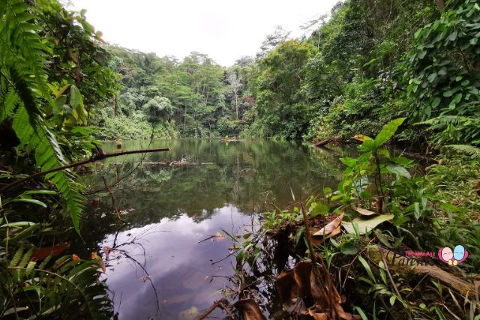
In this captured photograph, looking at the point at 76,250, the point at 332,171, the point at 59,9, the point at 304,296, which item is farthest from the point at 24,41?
the point at 332,171

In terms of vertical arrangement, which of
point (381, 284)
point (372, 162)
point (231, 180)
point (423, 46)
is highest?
point (423, 46)

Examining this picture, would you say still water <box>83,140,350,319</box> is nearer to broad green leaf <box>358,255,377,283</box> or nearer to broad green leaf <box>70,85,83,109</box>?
broad green leaf <box>358,255,377,283</box>

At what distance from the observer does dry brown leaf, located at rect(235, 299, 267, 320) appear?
986 mm

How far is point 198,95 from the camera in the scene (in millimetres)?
29938

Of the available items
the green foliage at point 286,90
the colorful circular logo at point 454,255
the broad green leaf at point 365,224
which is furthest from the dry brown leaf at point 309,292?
the green foliage at point 286,90

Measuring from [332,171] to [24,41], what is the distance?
401 centimetres

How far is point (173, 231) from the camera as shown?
81.8 inches

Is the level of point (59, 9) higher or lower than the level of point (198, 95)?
lower

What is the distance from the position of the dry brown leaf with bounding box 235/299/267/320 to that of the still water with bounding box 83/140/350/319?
26 centimetres

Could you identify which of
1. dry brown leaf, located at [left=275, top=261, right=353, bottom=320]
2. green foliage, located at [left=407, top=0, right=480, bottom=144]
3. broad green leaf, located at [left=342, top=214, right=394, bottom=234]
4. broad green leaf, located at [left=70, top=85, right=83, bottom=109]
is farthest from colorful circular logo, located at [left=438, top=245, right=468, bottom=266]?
green foliage, located at [left=407, top=0, right=480, bottom=144]

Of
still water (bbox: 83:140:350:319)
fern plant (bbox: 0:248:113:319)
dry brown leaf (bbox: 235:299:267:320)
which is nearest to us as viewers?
fern plant (bbox: 0:248:113:319)

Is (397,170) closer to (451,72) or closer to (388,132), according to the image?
(388,132)

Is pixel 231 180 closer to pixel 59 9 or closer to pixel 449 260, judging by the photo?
pixel 59 9

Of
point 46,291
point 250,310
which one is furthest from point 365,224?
point 46,291
